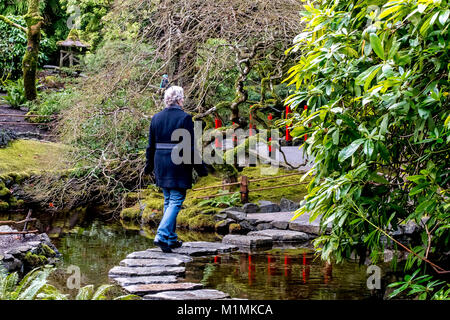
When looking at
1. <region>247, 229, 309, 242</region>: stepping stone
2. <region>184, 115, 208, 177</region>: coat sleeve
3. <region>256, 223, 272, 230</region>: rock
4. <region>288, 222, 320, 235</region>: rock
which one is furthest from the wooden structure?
<region>184, 115, 208, 177</region>: coat sleeve

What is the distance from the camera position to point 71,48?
2512cm

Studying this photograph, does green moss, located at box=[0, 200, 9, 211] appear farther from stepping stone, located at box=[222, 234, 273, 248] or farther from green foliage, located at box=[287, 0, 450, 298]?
green foliage, located at box=[287, 0, 450, 298]

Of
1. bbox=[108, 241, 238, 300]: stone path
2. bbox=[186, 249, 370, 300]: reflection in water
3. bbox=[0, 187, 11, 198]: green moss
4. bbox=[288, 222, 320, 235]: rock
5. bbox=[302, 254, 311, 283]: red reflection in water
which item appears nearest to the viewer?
bbox=[108, 241, 238, 300]: stone path

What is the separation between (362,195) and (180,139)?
2685 millimetres

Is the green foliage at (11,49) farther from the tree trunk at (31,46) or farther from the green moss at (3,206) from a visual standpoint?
the green moss at (3,206)

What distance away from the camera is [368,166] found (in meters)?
3.98

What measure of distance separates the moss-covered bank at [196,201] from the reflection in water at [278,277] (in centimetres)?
332

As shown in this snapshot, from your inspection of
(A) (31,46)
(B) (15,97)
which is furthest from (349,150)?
(B) (15,97)

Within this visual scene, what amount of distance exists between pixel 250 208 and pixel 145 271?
5.30 meters

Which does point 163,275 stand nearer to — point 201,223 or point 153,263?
point 153,263

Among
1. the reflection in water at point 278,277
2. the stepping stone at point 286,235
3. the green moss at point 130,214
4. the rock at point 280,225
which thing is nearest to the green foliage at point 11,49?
the green moss at point 130,214

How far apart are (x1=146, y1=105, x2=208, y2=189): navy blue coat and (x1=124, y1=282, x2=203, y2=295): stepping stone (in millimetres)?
1458

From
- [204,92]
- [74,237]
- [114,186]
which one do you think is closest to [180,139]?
[74,237]

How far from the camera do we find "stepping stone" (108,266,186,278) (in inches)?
226
